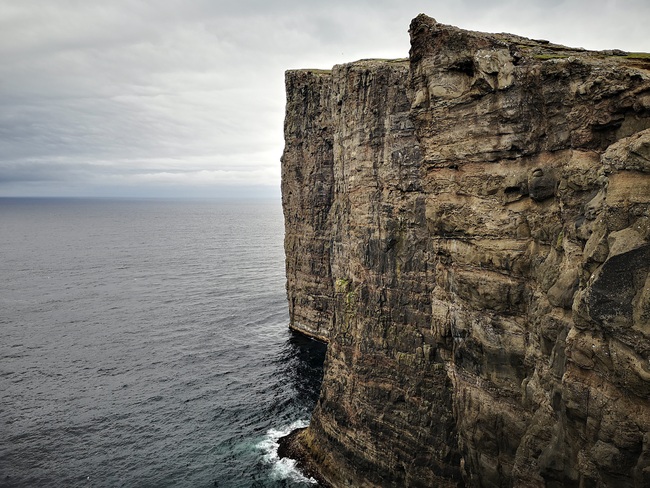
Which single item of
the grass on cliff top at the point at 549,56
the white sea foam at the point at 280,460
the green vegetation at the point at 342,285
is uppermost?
the grass on cliff top at the point at 549,56

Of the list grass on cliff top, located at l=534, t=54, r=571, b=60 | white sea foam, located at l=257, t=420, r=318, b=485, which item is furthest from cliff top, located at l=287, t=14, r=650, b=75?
white sea foam, located at l=257, t=420, r=318, b=485

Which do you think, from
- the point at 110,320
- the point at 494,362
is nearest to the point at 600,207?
the point at 494,362

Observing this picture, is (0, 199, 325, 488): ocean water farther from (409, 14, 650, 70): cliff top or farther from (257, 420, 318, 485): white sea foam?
(409, 14, 650, 70): cliff top

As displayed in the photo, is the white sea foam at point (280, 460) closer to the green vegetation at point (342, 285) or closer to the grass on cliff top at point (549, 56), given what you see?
the green vegetation at point (342, 285)

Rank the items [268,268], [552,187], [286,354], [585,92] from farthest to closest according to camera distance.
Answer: [268,268] < [286,354] < [552,187] < [585,92]

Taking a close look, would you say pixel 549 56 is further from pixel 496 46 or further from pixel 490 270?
pixel 490 270

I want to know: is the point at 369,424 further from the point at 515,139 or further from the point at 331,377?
the point at 515,139

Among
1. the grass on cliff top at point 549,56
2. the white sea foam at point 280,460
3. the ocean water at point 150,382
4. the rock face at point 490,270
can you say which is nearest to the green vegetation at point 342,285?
the rock face at point 490,270
